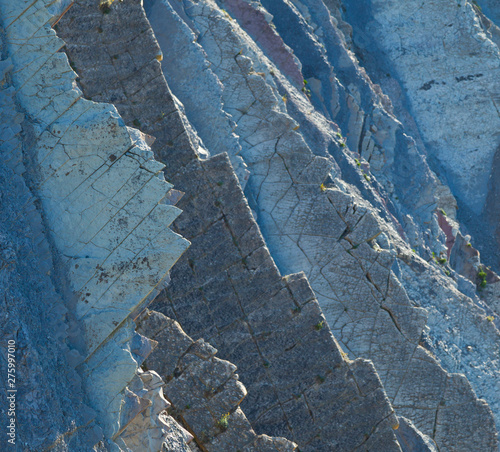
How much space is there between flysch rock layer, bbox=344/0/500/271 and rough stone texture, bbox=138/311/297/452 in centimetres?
2098

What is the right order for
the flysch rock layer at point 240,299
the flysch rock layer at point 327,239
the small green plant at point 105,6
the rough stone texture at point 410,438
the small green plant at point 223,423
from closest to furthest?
the small green plant at point 223,423 → the flysch rock layer at point 240,299 → the small green plant at point 105,6 → the rough stone texture at point 410,438 → the flysch rock layer at point 327,239

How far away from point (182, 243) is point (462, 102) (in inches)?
928

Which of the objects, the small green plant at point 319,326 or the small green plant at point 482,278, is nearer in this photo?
the small green plant at point 319,326

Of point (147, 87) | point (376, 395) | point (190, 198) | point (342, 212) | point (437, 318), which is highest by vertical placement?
point (147, 87)

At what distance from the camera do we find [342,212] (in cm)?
1739

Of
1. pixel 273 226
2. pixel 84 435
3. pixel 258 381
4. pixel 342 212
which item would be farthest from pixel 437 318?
pixel 84 435

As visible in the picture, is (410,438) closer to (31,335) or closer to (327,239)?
(327,239)

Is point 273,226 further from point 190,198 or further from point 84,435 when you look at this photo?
point 84,435

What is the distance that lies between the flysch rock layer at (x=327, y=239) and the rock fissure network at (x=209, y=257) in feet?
0.18

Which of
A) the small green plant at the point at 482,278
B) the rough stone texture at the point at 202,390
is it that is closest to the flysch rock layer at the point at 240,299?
the rough stone texture at the point at 202,390

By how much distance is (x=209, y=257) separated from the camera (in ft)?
45.2

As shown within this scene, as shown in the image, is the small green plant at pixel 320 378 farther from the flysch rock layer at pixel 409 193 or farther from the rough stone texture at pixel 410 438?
the flysch rock layer at pixel 409 193

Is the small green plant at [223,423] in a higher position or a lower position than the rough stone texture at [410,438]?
higher

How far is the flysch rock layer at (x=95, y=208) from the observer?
10078 mm
